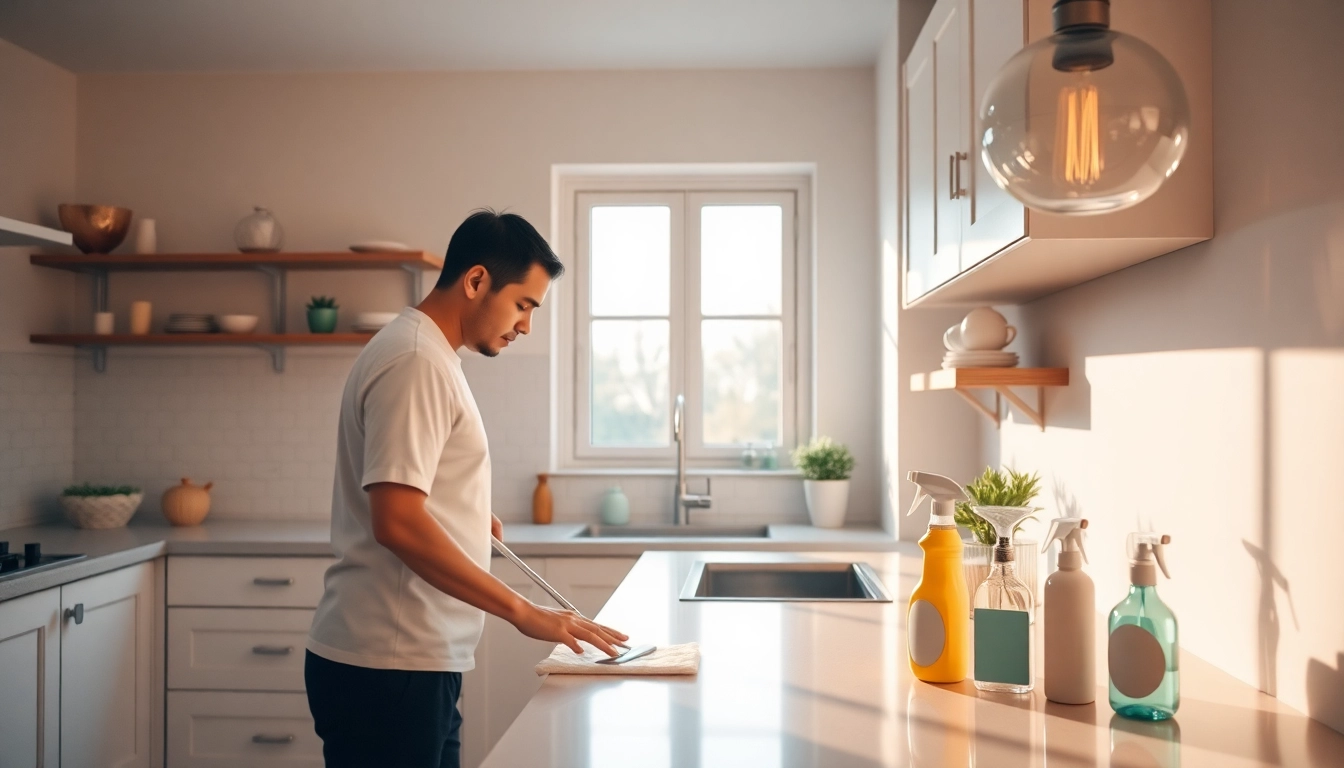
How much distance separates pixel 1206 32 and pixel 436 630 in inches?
62.5

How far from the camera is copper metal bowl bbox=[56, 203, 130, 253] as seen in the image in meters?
3.71

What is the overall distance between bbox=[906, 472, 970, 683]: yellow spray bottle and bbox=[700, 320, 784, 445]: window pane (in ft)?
8.22

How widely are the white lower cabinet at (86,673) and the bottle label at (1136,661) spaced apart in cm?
267

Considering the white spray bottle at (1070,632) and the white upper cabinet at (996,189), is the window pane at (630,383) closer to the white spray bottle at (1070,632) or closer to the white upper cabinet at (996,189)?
the white upper cabinet at (996,189)

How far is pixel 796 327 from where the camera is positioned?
405cm

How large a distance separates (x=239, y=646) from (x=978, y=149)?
2746 mm

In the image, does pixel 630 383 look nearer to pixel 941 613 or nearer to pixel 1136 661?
pixel 941 613

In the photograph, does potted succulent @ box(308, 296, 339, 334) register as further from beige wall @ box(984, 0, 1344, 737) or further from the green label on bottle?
the green label on bottle

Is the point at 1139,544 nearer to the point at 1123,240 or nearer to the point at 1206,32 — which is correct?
the point at 1123,240

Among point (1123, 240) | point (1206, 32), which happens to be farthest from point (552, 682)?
point (1206, 32)

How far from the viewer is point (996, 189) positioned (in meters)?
1.81

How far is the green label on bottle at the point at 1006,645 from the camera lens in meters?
1.46

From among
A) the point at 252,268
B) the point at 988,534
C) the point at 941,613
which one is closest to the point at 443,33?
the point at 252,268

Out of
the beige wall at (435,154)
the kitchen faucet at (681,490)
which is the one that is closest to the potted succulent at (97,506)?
the beige wall at (435,154)
